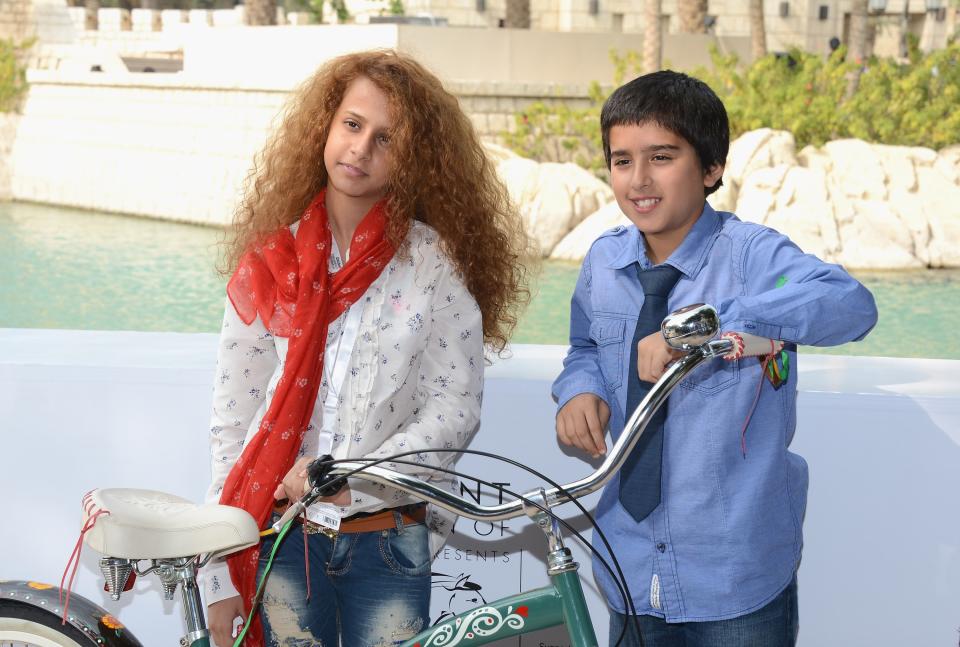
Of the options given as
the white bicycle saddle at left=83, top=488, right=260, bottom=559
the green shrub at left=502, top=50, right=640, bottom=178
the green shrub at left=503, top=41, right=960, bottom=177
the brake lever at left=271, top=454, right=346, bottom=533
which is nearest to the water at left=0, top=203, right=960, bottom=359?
the green shrub at left=502, top=50, right=640, bottom=178

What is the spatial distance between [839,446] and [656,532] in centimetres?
85

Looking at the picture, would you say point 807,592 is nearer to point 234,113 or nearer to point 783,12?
point 234,113

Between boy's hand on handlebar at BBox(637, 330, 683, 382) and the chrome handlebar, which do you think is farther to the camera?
boy's hand on handlebar at BBox(637, 330, 683, 382)

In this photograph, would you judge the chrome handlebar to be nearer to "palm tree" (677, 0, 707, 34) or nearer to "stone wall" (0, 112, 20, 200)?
"palm tree" (677, 0, 707, 34)

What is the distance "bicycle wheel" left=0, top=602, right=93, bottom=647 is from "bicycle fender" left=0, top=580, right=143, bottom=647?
0.03 ft

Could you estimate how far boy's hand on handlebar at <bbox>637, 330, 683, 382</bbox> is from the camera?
1.89m

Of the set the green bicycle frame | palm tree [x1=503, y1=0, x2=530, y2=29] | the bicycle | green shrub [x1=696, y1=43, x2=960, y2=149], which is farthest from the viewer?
palm tree [x1=503, y1=0, x2=530, y2=29]

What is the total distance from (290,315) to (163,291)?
58.0 ft

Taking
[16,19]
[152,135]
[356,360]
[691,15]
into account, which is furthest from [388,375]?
[16,19]

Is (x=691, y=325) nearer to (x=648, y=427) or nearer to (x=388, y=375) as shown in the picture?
(x=648, y=427)

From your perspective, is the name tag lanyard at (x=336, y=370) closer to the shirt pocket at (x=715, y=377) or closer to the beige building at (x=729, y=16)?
the shirt pocket at (x=715, y=377)

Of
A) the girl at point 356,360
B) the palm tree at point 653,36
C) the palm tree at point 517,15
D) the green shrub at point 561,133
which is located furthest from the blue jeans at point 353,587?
the palm tree at point 517,15

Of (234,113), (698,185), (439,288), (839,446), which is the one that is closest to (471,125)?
Answer: (439,288)

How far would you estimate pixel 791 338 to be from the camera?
200 cm
